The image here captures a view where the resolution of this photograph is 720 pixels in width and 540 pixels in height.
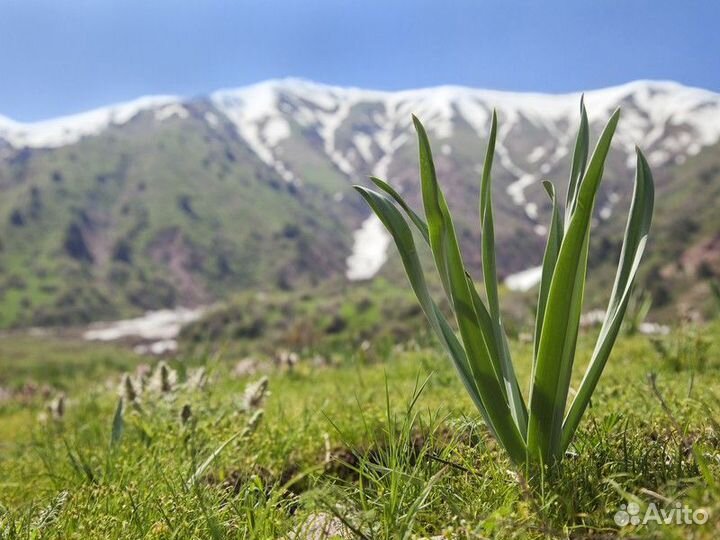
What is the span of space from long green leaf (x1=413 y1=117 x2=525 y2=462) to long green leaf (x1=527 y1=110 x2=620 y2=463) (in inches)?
3.2

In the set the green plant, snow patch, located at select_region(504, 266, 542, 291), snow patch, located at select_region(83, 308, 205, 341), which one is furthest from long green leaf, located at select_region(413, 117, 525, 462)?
snow patch, located at select_region(83, 308, 205, 341)

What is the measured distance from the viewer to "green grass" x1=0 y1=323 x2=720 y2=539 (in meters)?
1.74

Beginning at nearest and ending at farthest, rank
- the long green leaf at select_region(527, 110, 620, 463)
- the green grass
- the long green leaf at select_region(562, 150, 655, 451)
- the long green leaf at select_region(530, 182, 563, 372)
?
the green grass
the long green leaf at select_region(527, 110, 620, 463)
the long green leaf at select_region(562, 150, 655, 451)
the long green leaf at select_region(530, 182, 563, 372)

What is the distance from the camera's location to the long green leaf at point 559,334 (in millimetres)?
1912

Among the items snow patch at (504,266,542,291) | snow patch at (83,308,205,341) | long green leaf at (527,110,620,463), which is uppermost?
long green leaf at (527,110,620,463)

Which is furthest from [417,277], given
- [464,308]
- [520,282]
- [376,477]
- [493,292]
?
[520,282]

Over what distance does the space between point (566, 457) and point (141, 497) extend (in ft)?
5.29

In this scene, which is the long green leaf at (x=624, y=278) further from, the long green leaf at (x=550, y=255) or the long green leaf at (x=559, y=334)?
the long green leaf at (x=550, y=255)

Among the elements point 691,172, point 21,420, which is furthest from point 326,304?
point 691,172

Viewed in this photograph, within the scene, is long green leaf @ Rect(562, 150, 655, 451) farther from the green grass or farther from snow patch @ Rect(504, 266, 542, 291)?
snow patch @ Rect(504, 266, 542, 291)

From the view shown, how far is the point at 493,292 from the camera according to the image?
89.1 inches

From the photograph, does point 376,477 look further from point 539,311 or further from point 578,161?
point 578,161

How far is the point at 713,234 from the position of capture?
7575 cm

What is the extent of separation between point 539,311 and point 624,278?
12.1 inches
